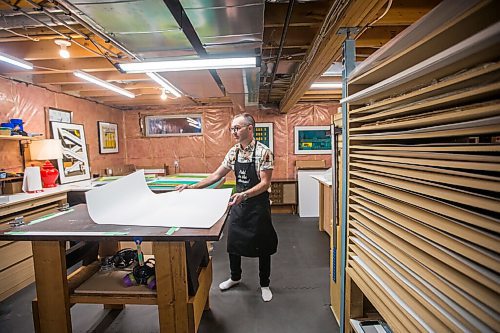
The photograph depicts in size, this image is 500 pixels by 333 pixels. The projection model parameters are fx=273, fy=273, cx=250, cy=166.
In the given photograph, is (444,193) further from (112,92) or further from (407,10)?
(112,92)

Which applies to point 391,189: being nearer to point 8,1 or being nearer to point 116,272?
point 116,272

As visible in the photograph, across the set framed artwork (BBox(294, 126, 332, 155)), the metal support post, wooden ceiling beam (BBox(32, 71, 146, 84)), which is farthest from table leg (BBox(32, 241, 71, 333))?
framed artwork (BBox(294, 126, 332, 155))

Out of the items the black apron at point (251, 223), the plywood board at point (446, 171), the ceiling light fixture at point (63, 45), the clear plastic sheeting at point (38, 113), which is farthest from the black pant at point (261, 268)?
the clear plastic sheeting at point (38, 113)

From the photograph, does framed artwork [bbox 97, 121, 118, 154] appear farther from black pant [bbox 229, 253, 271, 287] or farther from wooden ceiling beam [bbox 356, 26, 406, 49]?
wooden ceiling beam [bbox 356, 26, 406, 49]

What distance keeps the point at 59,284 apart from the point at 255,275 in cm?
190

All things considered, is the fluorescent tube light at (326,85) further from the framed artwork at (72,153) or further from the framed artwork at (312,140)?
the framed artwork at (72,153)

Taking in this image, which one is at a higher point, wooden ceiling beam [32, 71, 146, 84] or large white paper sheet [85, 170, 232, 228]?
wooden ceiling beam [32, 71, 146, 84]

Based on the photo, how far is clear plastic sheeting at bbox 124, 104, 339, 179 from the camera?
596 centimetres

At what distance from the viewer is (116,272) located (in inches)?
76.0

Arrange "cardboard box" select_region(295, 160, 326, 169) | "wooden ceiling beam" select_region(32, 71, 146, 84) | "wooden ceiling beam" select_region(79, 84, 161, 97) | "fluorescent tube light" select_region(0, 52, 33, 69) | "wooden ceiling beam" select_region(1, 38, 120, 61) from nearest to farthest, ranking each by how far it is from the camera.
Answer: "fluorescent tube light" select_region(0, 52, 33, 69) < "wooden ceiling beam" select_region(1, 38, 120, 61) < "wooden ceiling beam" select_region(32, 71, 146, 84) < "wooden ceiling beam" select_region(79, 84, 161, 97) < "cardboard box" select_region(295, 160, 326, 169)

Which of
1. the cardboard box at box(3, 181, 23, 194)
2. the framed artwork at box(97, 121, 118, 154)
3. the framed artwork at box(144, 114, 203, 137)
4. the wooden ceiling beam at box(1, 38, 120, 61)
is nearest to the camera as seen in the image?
the wooden ceiling beam at box(1, 38, 120, 61)

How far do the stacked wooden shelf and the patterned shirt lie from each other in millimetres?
1072

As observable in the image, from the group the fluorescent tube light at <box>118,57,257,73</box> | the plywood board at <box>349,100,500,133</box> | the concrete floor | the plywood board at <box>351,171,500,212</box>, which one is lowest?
the concrete floor

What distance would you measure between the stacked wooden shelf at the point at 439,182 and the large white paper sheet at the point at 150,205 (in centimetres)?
89
